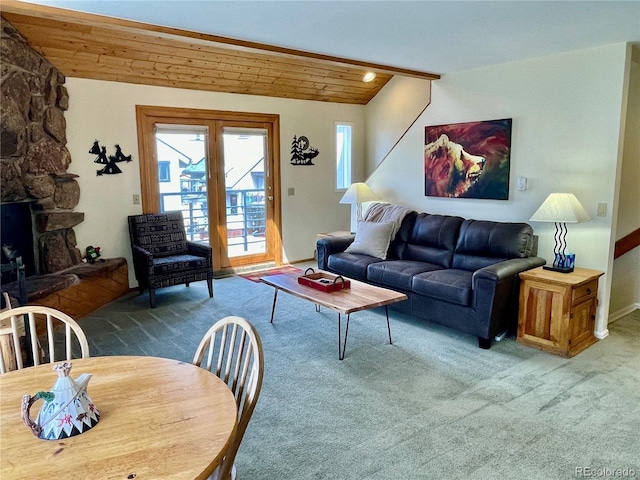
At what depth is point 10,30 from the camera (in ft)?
Answer: 11.8

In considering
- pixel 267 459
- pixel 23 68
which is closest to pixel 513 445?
pixel 267 459

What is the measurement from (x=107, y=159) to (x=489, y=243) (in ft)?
13.0

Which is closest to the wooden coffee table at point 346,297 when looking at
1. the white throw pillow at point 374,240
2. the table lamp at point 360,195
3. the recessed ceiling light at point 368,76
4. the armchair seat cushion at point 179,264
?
the white throw pillow at point 374,240

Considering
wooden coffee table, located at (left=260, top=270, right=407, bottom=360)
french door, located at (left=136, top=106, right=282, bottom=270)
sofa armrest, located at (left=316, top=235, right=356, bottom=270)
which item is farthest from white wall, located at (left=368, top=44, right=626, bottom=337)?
french door, located at (left=136, top=106, right=282, bottom=270)

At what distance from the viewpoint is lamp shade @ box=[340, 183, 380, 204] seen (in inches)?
217

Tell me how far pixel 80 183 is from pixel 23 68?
1.25m

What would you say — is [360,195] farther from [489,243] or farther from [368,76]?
[489,243]

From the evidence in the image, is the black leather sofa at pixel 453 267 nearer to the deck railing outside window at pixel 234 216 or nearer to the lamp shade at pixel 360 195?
the lamp shade at pixel 360 195

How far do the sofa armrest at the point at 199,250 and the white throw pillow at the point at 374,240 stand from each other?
1506mm

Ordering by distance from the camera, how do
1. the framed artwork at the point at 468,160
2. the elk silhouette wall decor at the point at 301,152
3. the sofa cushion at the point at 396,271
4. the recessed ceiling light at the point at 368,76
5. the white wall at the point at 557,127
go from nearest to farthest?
the white wall at the point at 557,127 → the sofa cushion at the point at 396,271 → the framed artwork at the point at 468,160 → the recessed ceiling light at the point at 368,76 → the elk silhouette wall decor at the point at 301,152

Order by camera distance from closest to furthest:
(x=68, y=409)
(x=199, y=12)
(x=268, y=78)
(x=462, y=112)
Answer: (x=68, y=409)
(x=199, y=12)
(x=462, y=112)
(x=268, y=78)

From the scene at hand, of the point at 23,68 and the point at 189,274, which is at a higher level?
the point at 23,68

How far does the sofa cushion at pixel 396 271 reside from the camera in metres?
3.97

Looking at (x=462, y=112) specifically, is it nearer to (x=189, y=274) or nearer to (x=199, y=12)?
(x=199, y=12)
